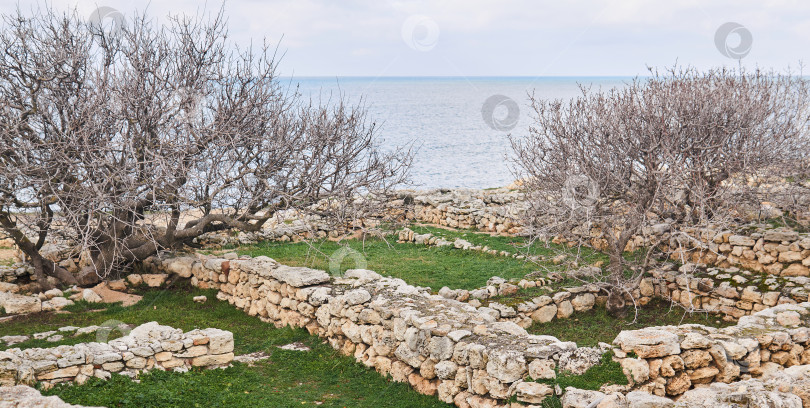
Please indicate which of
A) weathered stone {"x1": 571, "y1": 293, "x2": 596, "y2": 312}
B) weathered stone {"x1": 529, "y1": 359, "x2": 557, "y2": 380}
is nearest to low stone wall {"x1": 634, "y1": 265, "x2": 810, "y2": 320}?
weathered stone {"x1": 571, "y1": 293, "x2": 596, "y2": 312}

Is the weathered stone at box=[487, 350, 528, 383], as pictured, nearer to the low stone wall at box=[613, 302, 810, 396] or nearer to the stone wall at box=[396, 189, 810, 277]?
the low stone wall at box=[613, 302, 810, 396]

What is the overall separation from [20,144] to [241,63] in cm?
558

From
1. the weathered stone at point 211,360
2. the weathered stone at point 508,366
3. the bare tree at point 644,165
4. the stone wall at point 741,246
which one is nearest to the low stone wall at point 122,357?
the weathered stone at point 211,360

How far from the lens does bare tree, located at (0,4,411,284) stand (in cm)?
1312

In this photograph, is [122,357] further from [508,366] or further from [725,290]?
[725,290]

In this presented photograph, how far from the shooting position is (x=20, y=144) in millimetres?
12836

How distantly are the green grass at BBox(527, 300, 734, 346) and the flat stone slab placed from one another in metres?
4.43

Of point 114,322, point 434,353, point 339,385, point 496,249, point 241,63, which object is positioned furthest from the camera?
point 496,249

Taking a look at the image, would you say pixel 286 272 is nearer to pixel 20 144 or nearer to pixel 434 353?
pixel 434 353

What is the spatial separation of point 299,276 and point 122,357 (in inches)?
157

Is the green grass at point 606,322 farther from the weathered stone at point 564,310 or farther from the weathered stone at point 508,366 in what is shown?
the weathered stone at point 508,366

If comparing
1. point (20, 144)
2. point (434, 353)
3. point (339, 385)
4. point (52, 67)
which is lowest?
point (339, 385)

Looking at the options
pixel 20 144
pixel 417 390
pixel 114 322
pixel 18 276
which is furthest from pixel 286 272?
pixel 18 276

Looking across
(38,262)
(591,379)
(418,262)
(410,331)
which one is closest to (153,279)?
(38,262)
